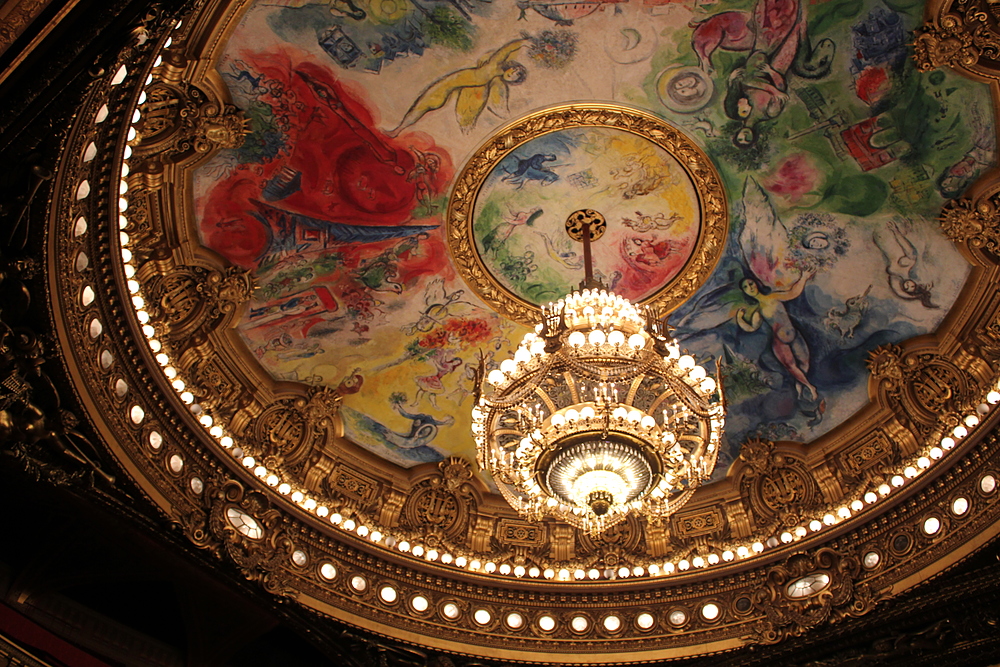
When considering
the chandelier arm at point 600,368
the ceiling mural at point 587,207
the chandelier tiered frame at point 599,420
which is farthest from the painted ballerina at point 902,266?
the chandelier arm at point 600,368

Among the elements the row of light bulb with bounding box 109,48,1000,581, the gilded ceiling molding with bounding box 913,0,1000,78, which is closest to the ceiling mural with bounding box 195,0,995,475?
the gilded ceiling molding with bounding box 913,0,1000,78

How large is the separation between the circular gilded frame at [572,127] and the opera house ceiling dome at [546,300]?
0.05 m

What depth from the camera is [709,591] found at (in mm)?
14195

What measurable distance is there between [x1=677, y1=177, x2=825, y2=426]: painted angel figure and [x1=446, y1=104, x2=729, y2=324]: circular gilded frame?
38cm

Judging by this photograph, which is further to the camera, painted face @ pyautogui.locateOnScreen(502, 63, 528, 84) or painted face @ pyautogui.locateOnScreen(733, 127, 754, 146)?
painted face @ pyautogui.locateOnScreen(733, 127, 754, 146)

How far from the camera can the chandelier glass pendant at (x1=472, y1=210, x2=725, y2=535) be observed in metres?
10.1

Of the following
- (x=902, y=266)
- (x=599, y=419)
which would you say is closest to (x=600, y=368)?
(x=599, y=419)

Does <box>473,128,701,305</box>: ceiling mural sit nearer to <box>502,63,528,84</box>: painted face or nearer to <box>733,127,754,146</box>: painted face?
<box>733,127,754,146</box>: painted face

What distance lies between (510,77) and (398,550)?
24.4ft

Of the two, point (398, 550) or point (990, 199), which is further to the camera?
point (398, 550)

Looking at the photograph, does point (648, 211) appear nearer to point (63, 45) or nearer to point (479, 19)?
point (479, 19)

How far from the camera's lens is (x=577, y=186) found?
14.2m

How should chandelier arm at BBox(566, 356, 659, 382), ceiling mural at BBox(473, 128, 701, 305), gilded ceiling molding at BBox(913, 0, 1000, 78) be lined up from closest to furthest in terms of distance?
1. chandelier arm at BBox(566, 356, 659, 382)
2. gilded ceiling molding at BBox(913, 0, 1000, 78)
3. ceiling mural at BBox(473, 128, 701, 305)

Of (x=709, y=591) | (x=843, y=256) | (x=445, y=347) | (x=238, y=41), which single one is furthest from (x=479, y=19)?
(x=709, y=591)
